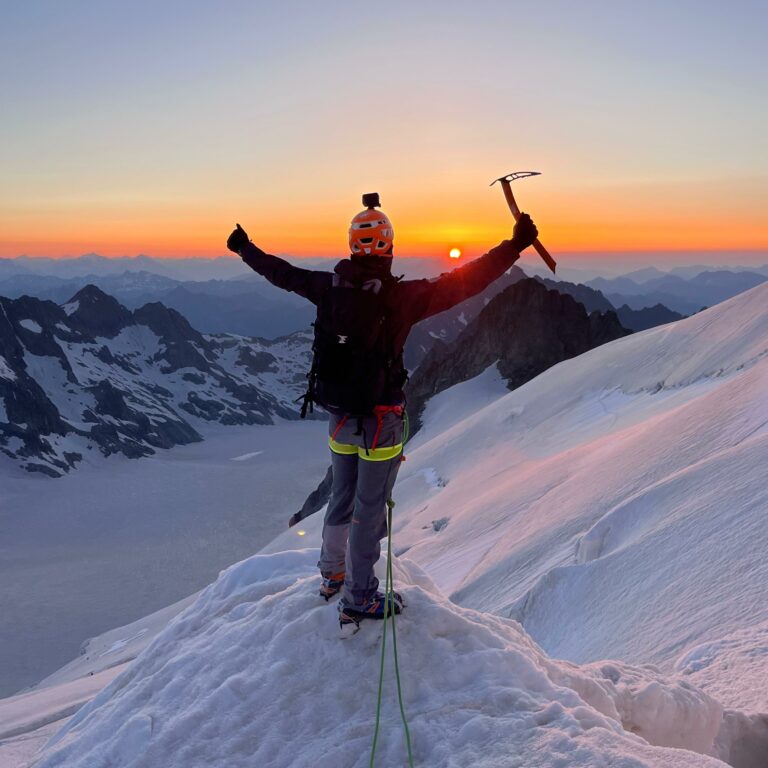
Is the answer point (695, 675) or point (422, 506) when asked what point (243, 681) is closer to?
point (695, 675)

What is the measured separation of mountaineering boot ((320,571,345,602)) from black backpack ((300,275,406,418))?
5.30ft

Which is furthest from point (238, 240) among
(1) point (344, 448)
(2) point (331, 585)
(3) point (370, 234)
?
(2) point (331, 585)

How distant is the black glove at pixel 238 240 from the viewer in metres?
6.28

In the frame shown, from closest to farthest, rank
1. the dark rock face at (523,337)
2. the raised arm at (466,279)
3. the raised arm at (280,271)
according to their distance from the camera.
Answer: the raised arm at (466,279)
the raised arm at (280,271)
the dark rock face at (523,337)

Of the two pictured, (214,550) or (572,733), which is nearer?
(572,733)

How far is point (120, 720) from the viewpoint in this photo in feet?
18.5

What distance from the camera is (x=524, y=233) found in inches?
222

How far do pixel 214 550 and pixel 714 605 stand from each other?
4343 inches

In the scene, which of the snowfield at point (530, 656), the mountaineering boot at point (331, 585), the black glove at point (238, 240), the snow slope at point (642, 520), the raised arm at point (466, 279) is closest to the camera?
the snowfield at point (530, 656)

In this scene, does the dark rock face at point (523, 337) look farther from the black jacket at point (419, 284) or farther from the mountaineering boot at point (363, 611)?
the black jacket at point (419, 284)

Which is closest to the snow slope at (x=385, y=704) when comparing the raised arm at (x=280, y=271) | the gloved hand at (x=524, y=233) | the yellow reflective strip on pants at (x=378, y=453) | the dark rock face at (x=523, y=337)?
the yellow reflective strip on pants at (x=378, y=453)

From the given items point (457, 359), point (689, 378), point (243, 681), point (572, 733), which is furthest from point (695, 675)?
point (457, 359)

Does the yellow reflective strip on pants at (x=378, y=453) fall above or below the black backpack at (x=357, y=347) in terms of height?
below

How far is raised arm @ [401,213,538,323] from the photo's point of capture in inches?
217
